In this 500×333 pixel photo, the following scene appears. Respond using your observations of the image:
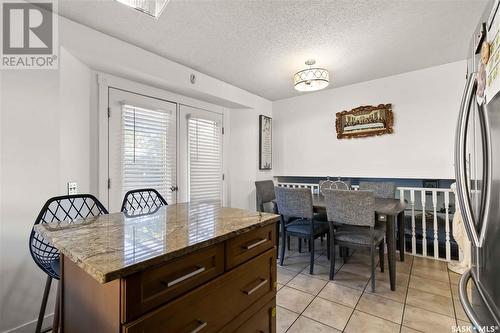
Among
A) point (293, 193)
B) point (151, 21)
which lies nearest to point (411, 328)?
point (293, 193)

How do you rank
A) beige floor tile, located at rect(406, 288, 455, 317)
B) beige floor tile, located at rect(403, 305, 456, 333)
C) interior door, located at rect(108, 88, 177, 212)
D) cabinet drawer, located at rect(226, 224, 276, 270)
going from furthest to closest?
interior door, located at rect(108, 88, 177, 212)
beige floor tile, located at rect(406, 288, 455, 317)
beige floor tile, located at rect(403, 305, 456, 333)
cabinet drawer, located at rect(226, 224, 276, 270)

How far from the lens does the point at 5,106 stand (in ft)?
5.41

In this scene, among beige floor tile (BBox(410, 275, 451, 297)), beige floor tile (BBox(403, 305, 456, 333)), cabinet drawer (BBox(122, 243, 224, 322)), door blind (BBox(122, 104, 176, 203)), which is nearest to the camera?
cabinet drawer (BBox(122, 243, 224, 322))

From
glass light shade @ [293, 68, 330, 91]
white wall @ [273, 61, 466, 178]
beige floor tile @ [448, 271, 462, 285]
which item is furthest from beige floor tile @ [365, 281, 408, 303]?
glass light shade @ [293, 68, 330, 91]

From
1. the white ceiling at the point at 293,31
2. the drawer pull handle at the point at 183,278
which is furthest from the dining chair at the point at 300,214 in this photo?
the drawer pull handle at the point at 183,278

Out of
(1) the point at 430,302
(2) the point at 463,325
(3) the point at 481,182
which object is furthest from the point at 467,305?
(1) the point at 430,302

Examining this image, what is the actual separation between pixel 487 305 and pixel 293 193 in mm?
1924

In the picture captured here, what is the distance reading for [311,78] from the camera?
2.73 metres

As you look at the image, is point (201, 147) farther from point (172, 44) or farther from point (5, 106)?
point (5, 106)

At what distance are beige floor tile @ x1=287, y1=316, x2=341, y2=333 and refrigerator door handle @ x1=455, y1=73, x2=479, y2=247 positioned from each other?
3.98ft

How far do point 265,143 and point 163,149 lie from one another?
1988 mm

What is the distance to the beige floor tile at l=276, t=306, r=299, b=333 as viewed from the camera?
5.80ft

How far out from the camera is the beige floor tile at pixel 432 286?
86.4 inches

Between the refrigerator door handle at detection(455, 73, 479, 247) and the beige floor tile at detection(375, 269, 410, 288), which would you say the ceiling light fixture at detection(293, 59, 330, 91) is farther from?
the beige floor tile at detection(375, 269, 410, 288)
